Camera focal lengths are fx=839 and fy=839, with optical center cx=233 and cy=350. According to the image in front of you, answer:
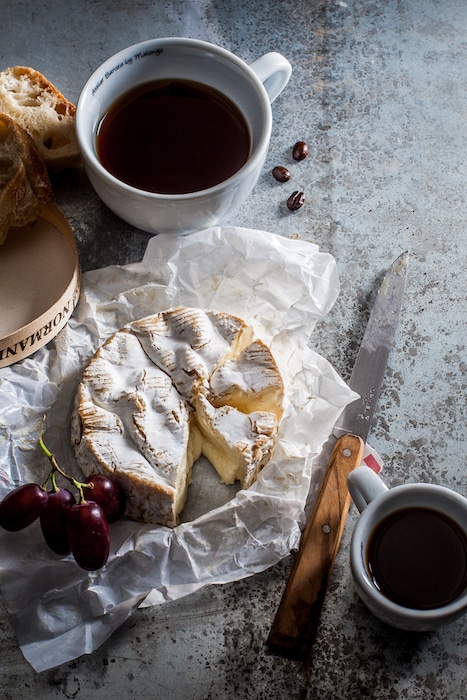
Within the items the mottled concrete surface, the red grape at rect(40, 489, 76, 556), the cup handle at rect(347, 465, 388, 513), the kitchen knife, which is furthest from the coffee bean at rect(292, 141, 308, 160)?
the red grape at rect(40, 489, 76, 556)

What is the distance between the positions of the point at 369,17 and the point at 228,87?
0.63 meters

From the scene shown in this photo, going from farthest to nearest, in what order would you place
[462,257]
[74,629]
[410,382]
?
[462,257] < [410,382] < [74,629]

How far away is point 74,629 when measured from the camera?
5.05ft

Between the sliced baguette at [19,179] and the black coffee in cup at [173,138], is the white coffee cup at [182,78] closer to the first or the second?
the black coffee in cup at [173,138]

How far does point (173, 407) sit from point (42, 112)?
778 millimetres

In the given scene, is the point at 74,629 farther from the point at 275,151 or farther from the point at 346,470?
the point at 275,151

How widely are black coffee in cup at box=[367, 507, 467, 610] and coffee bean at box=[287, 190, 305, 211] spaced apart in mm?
830

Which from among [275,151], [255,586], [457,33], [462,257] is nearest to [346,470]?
[255,586]

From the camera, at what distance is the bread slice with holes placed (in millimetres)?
1915

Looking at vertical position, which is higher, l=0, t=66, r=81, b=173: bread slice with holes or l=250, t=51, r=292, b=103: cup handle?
l=250, t=51, r=292, b=103: cup handle

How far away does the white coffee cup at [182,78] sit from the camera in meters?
1.74

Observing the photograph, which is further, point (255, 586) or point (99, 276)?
point (99, 276)

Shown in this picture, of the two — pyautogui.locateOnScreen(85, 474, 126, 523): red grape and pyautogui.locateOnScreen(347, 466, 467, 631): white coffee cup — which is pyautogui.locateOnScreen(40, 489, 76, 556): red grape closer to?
pyautogui.locateOnScreen(85, 474, 126, 523): red grape

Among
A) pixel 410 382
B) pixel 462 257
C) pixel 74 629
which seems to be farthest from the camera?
pixel 462 257
